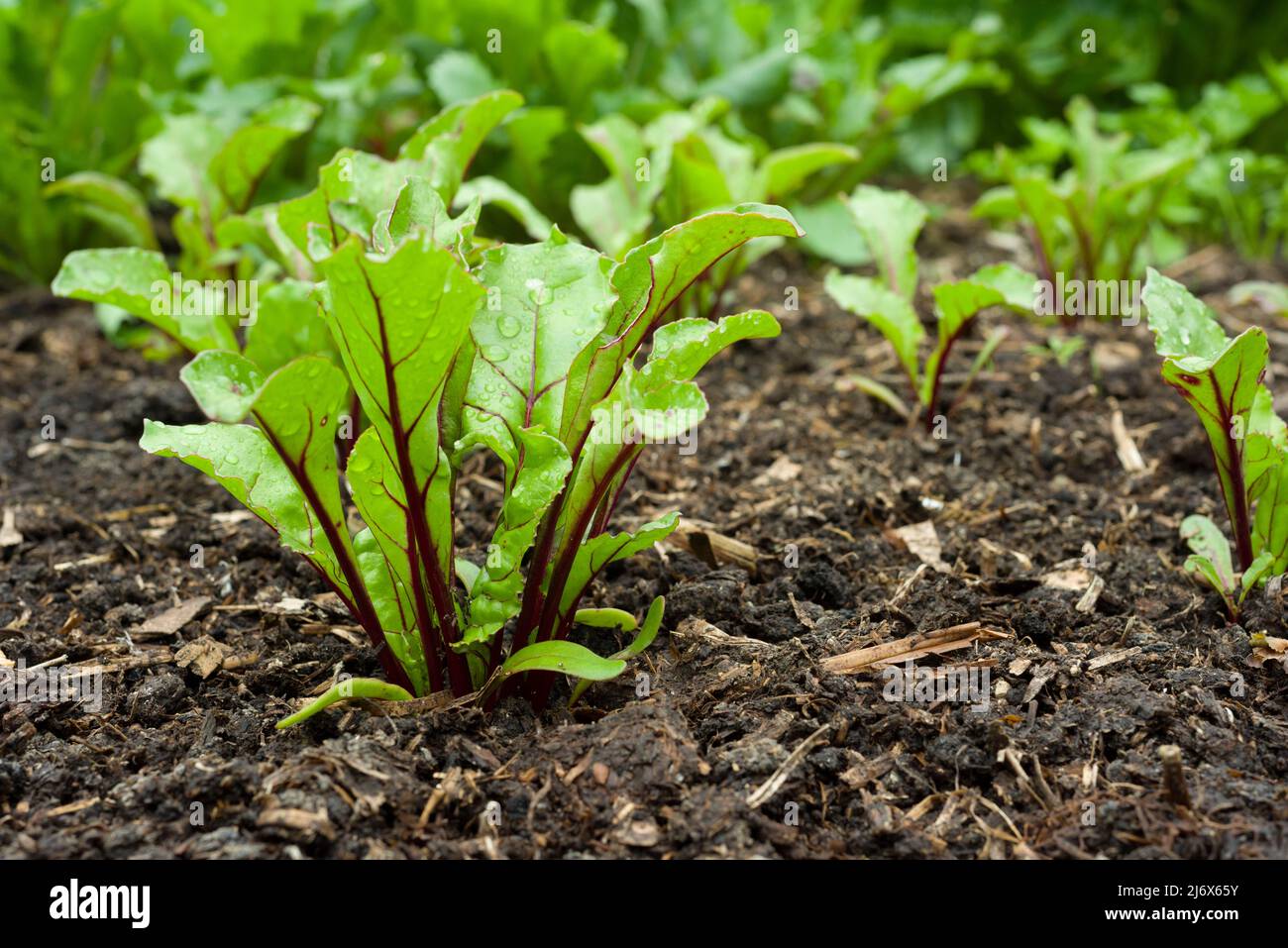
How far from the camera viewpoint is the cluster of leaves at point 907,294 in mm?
2510

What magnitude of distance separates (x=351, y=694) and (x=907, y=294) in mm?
1743

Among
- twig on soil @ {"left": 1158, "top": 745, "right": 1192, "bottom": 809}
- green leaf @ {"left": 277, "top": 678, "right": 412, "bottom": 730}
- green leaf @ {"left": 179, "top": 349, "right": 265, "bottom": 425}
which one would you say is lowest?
twig on soil @ {"left": 1158, "top": 745, "right": 1192, "bottom": 809}

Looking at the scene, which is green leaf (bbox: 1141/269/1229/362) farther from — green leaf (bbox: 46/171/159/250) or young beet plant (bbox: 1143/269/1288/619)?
green leaf (bbox: 46/171/159/250)

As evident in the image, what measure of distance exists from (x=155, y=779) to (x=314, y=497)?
0.42 metres

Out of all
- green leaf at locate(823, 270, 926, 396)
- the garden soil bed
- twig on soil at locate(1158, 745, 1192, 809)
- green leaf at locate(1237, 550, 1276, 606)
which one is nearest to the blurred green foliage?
green leaf at locate(823, 270, 926, 396)

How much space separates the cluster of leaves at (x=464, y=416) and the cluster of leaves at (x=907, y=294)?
108 cm

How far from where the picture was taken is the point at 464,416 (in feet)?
5.45

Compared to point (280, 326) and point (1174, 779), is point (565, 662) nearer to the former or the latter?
point (280, 326)

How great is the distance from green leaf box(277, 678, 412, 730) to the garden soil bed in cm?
4

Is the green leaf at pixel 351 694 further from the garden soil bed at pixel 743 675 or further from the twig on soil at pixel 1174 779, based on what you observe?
the twig on soil at pixel 1174 779

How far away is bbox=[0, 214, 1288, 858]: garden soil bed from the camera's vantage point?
151 cm

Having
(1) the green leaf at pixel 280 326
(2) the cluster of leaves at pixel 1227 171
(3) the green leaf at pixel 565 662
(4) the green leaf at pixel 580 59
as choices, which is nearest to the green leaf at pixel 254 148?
(4) the green leaf at pixel 580 59
